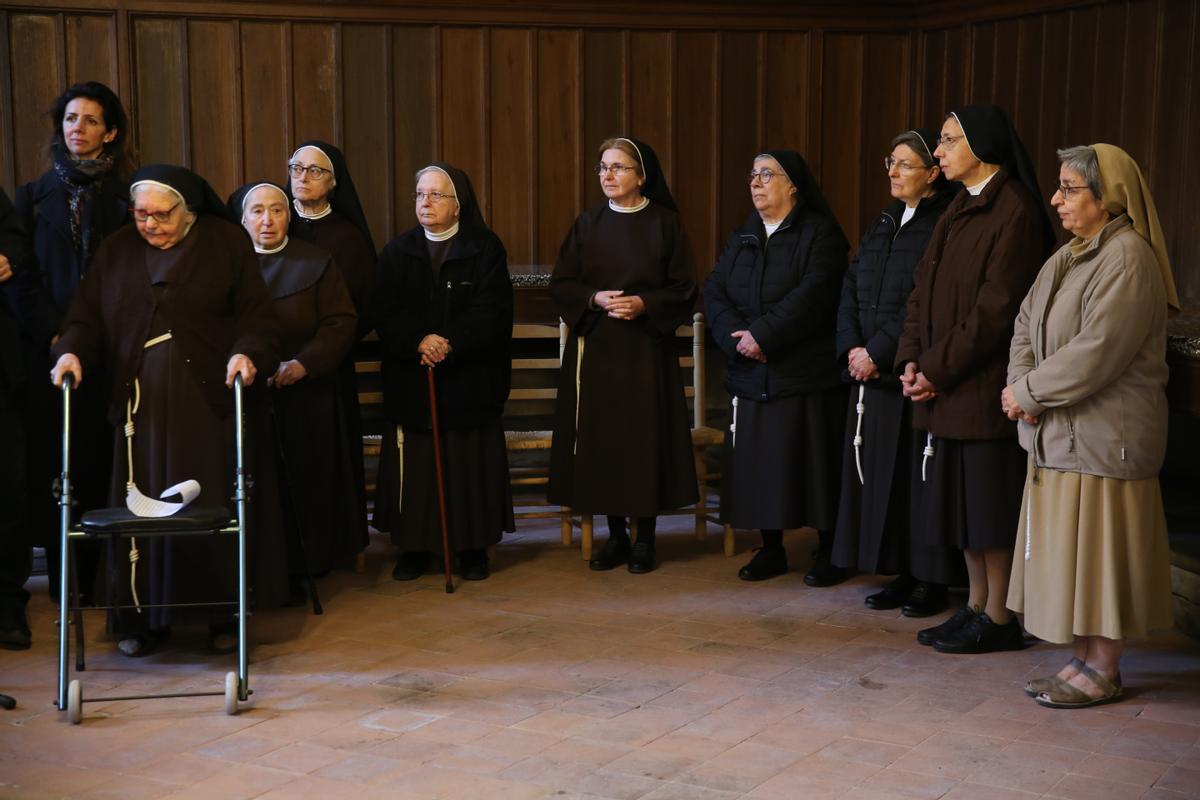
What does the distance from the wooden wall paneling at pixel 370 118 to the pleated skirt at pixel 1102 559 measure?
4476mm

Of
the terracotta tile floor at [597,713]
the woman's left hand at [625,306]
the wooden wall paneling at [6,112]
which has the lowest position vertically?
the terracotta tile floor at [597,713]

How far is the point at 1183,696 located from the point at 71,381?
342cm

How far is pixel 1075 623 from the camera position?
403cm

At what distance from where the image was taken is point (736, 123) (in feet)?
25.8

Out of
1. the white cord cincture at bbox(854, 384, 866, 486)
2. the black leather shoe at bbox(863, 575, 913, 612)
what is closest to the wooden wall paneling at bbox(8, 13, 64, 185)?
the white cord cincture at bbox(854, 384, 866, 486)

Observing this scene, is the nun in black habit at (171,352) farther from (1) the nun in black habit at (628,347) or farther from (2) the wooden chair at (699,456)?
(2) the wooden chair at (699,456)

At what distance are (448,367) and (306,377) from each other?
582 mm

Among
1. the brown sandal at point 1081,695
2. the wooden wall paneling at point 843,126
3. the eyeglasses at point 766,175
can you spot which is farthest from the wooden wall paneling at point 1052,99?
the brown sandal at point 1081,695

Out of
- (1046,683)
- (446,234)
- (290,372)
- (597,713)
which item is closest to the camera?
(597,713)

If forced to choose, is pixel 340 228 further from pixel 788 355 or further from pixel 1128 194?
pixel 1128 194

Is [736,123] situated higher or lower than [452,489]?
higher

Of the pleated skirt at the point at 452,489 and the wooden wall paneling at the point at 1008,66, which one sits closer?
the pleated skirt at the point at 452,489

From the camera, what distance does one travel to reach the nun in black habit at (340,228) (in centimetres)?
554

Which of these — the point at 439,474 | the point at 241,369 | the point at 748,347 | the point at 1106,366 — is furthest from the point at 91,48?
the point at 1106,366
